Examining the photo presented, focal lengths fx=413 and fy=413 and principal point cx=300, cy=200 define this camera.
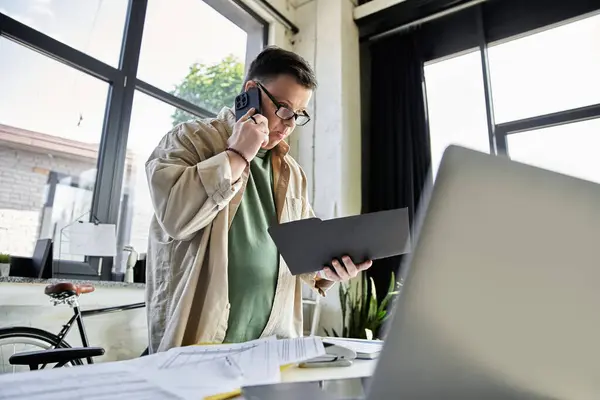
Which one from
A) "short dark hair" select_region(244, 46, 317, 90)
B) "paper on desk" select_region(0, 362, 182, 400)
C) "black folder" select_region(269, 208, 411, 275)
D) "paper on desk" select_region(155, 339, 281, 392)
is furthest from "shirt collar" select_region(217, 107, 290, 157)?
"paper on desk" select_region(0, 362, 182, 400)

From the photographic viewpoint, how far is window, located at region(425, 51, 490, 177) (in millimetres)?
2760

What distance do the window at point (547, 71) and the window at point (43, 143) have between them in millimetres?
2452

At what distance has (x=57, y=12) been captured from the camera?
2.00 m

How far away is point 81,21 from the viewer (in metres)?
2.10

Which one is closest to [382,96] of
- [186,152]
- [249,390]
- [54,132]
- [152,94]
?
[152,94]

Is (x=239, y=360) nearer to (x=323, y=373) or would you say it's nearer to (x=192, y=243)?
(x=323, y=373)

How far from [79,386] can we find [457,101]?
115 inches

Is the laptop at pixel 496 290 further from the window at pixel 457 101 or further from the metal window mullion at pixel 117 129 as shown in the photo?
the window at pixel 457 101

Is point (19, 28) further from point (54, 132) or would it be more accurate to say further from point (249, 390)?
point (249, 390)

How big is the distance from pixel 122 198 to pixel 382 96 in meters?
1.98

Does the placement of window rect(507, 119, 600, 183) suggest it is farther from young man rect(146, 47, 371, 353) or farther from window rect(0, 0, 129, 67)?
window rect(0, 0, 129, 67)

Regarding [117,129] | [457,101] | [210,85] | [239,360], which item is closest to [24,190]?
[117,129]

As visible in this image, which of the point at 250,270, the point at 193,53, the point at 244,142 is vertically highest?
the point at 193,53

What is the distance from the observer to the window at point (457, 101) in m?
2.76
